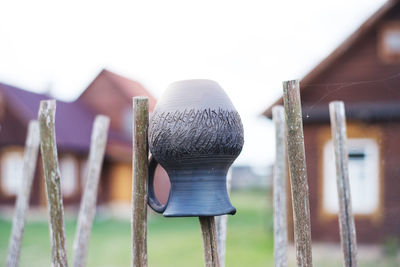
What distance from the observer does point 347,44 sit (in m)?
8.59

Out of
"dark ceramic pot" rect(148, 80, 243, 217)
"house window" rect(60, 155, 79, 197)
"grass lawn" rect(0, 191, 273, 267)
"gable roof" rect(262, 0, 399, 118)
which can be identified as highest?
"gable roof" rect(262, 0, 399, 118)

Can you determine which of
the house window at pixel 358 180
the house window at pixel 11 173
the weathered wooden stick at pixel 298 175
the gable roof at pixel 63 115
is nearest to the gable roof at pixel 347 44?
the house window at pixel 358 180

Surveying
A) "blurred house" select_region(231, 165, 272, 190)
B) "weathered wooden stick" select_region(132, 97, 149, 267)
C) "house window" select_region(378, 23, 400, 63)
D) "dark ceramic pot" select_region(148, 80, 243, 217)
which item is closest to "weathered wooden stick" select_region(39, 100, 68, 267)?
"weathered wooden stick" select_region(132, 97, 149, 267)

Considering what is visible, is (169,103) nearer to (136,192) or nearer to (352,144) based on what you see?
(136,192)

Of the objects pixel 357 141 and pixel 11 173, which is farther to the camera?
pixel 11 173

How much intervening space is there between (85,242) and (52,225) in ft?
2.19

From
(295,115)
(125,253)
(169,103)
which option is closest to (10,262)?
(169,103)

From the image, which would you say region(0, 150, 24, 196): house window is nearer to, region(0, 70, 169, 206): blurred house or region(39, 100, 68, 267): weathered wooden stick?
region(0, 70, 169, 206): blurred house

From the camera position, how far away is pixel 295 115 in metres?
2.03

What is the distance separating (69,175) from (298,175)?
14589 millimetres

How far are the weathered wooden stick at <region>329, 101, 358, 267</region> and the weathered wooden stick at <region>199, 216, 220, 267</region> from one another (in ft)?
2.37

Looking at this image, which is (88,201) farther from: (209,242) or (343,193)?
(343,193)

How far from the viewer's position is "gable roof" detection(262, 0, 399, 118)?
8172mm

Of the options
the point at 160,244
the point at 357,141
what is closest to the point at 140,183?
the point at 357,141
